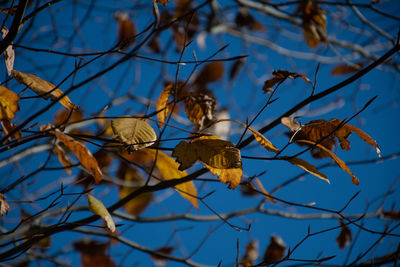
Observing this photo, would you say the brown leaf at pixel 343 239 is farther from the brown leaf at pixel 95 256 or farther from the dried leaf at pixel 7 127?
the dried leaf at pixel 7 127

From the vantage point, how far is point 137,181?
1.63m

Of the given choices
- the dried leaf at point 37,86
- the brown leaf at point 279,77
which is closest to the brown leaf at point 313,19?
the brown leaf at point 279,77

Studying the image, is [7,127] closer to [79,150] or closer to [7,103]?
[7,103]

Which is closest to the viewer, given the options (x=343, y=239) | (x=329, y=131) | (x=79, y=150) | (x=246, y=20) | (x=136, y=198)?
(x=79, y=150)

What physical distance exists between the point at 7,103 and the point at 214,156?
405 millimetres

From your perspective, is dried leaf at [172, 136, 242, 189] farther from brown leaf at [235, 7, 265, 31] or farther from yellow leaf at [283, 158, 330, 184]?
brown leaf at [235, 7, 265, 31]

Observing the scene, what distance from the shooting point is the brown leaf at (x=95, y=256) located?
1.54m

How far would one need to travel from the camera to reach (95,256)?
5.36ft

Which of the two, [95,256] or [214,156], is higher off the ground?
[95,256]

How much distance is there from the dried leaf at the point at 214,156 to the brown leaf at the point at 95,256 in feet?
3.88

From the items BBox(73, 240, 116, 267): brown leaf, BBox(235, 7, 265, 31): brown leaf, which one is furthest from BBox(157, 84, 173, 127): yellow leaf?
BBox(235, 7, 265, 31): brown leaf

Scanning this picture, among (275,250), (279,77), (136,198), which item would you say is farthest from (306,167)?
(136,198)

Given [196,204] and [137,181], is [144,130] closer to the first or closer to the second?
[196,204]

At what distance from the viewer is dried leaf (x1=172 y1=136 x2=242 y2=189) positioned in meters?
0.56
